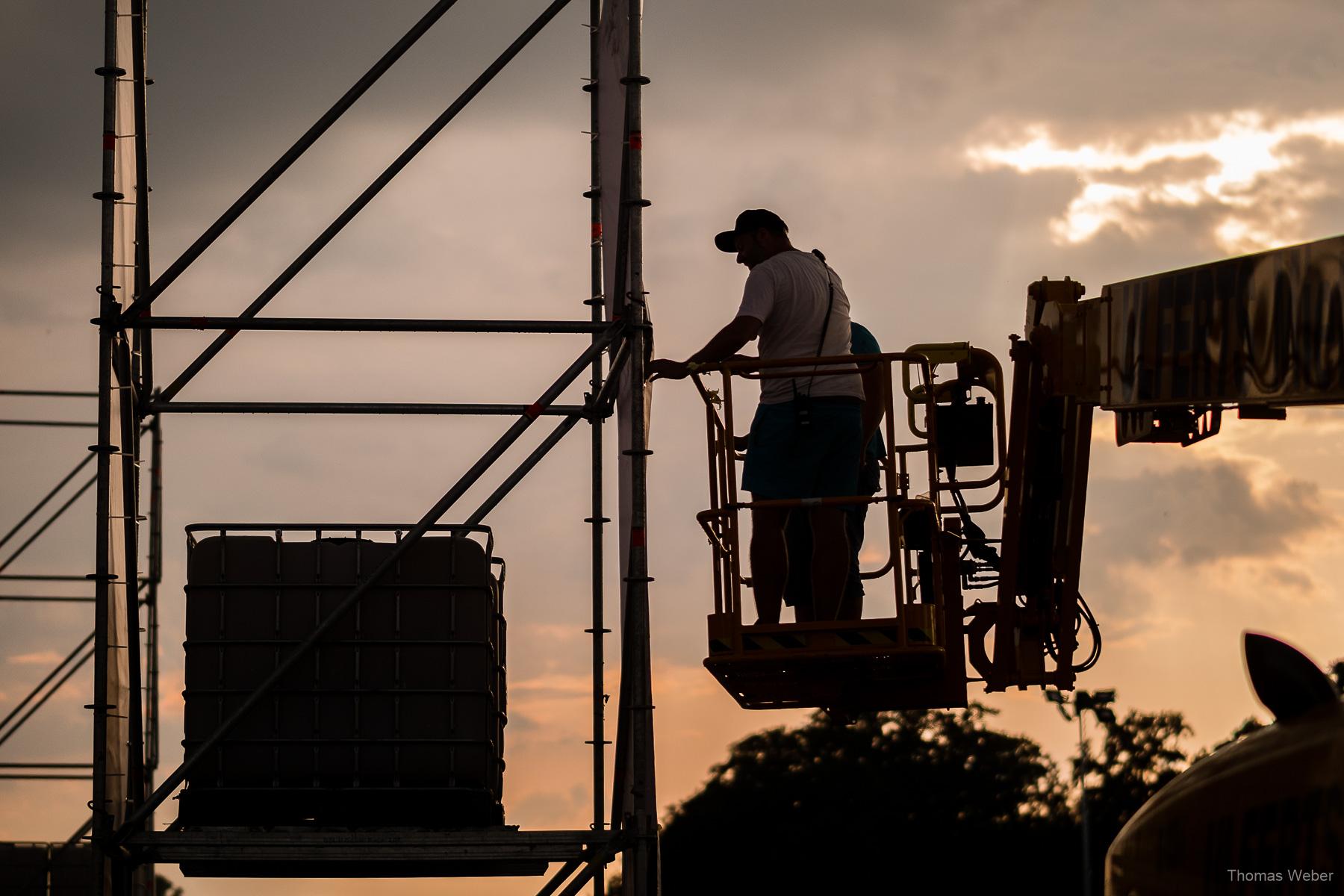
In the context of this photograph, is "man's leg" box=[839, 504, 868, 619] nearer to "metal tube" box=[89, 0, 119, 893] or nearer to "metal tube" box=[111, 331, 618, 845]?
"metal tube" box=[111, 331, 618, 845]

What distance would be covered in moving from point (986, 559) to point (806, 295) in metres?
1.66

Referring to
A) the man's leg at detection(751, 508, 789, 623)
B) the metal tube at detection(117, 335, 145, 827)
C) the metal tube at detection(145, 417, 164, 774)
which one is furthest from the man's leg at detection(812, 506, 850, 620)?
the metal tube at detection(145, 417, 164, 774)

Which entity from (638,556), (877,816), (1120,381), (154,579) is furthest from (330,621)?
(877,816)

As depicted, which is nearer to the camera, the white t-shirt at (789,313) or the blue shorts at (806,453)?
the blue shorts at (806,453)

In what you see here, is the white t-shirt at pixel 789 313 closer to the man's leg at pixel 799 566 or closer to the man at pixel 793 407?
the man at pixel 793 407

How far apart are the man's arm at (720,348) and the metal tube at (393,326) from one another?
0.81m

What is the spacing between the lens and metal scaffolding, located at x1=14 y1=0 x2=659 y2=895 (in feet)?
35.1

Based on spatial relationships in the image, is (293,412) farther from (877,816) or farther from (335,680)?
(877,816)

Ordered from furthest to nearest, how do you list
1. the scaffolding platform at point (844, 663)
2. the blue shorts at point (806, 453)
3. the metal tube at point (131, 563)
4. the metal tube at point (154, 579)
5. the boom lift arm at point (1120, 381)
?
the metal tube at point (154, 579) → the metal tube at point (131, 563) → the blue shorts at point (806, 453) → the scaffolding platform at point (844, 663) → the boom lift arm at point (1120, 381)

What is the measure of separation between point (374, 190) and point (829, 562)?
3.74 meters

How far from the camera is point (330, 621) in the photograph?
1073 cm

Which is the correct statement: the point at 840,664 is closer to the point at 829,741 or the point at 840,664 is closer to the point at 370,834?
the point at 370,834

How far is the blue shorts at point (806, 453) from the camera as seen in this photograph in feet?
34.2

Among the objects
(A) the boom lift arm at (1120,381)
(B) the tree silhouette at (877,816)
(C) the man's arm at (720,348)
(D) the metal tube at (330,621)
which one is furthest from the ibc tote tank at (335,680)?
(B) the tree silhouette at (877,816)
